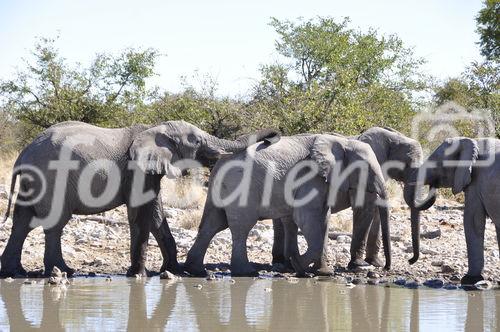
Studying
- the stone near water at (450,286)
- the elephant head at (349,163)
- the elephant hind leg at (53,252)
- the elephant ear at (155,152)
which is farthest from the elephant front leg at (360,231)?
the elephant hind leg at (53,252)

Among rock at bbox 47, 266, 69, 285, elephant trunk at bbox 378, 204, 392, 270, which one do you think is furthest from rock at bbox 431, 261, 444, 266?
rock at bbox 47, 266, 69, 285

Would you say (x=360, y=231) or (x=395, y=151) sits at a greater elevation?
(x=395, y=151)

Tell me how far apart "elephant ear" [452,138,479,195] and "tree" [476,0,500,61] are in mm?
27641

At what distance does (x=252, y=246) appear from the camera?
1590 cm

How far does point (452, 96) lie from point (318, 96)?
43.9ft

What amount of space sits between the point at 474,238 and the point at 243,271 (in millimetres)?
2898

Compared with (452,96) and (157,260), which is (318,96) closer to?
(157,260)

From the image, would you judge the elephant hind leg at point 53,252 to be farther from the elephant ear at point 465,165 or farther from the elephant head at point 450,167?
the elephant ear at point 465,165

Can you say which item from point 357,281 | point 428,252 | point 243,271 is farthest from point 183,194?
point 357,281

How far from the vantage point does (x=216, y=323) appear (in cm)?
926

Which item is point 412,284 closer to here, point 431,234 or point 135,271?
point 135,271

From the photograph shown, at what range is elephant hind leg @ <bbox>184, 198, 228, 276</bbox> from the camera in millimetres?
13531

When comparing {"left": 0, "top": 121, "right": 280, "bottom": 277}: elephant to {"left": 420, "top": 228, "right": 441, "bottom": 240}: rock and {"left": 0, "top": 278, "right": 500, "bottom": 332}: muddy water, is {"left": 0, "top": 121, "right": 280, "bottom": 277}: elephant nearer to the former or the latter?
{"left": 0, "top": 278, "right": 500, "bottom": 332}: muddy water

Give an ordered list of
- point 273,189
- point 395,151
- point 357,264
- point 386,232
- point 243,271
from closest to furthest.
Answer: point 243,271 → point 273,189 → point 386,232 → point 357,264 → point 395,151
